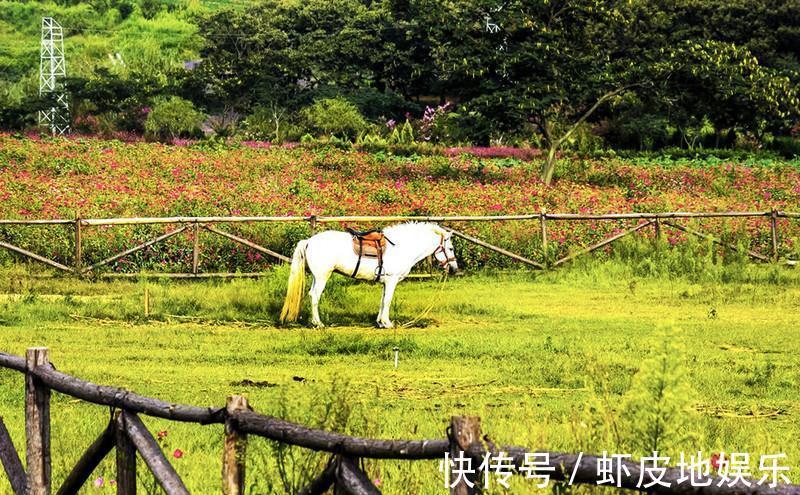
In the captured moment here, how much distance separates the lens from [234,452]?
5848mm

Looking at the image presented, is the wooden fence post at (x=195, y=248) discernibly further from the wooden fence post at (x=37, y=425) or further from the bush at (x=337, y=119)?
the bush at (x=337, y=119)

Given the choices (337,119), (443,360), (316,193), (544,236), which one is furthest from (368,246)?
(337,119)

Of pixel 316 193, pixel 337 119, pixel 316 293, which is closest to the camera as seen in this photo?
pixel 316 293

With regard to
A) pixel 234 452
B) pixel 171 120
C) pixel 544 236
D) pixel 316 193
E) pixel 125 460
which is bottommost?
pixel 125 460

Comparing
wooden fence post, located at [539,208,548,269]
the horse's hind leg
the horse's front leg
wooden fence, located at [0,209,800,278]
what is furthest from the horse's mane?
wooden fence post, located at [539,208,548,269]

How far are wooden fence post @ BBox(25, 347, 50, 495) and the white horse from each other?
9.32m

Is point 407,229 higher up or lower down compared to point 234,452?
higher up

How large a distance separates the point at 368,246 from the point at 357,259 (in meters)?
0.24

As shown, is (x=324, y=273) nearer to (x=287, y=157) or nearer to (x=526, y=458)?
(x=526, y=458)

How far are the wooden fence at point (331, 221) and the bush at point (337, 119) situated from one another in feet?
132

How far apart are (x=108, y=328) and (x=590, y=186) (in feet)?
64.9

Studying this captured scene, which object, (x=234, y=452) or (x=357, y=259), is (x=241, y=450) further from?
(x=357, y=259)

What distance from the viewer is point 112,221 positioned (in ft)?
68.4

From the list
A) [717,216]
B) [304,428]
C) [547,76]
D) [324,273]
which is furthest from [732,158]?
[304,428]
